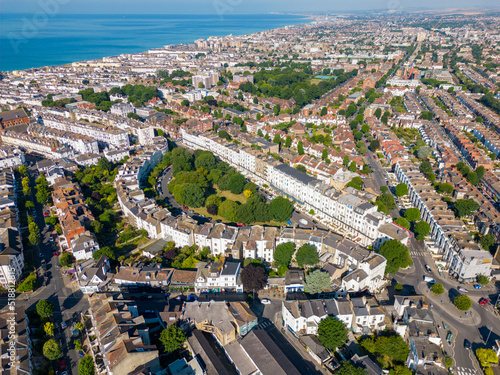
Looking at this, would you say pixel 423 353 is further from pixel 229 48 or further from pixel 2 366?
pixel 229 48

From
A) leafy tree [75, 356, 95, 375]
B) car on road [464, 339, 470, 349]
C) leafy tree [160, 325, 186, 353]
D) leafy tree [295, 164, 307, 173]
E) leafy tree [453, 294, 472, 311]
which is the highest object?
leafy tree [160, 325, 186, 353]

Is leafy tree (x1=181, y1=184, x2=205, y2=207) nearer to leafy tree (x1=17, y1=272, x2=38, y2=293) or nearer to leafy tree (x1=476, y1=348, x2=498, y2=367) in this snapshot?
leafy tree (x1=17, y1=272, x2=38, y2=293)

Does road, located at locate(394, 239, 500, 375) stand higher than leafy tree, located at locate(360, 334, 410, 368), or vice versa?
leafy tree, located at locate(360, 334, 410, 368)

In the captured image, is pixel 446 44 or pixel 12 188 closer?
pixel 12 188

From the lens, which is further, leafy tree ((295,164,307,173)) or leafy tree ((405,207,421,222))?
leafy tree ((295,164,307,173))

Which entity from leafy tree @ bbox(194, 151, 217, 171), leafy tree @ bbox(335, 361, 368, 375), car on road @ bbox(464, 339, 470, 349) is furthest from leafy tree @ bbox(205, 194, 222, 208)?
car on road @ bbox(464, 339, 470, 349)

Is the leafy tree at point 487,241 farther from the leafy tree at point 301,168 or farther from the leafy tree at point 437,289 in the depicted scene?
the leafy tree at point 301,168

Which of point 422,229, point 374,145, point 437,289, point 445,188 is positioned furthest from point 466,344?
point 374,145

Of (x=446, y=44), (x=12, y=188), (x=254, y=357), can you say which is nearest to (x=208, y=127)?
(x=12, y=188)
